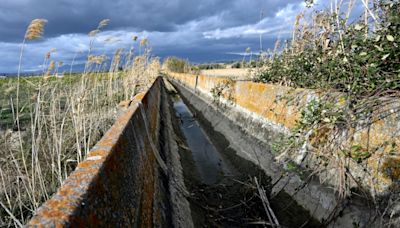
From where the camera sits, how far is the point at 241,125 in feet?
23.0

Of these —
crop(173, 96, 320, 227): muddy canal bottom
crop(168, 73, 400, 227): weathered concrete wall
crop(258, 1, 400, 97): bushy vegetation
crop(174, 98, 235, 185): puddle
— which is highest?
crop(258, 1, 400, 97): bushy vegetation

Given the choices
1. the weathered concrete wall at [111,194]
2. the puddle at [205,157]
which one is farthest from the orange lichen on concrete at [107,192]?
the puddle at [205,157]

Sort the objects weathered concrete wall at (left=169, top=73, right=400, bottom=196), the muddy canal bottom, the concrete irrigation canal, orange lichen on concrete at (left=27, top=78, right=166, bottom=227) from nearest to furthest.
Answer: orange lichen on concrete at (left=27, top=78, right=166, bottom=227) → the concrete irrigation canal → weathered concrete wall at (left=169, top=73, right=400, bottom=196) → the muddy canal bottom

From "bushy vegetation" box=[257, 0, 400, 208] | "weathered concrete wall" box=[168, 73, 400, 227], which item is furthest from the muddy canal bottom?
"bushy vegetation" box=[257, 0, 400, 208]

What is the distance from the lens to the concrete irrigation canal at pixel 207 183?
146cm

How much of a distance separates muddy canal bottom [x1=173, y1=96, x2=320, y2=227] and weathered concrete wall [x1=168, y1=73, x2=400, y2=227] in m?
0.16

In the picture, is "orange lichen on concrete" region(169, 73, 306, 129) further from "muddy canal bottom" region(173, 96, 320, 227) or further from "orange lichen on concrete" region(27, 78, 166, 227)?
"orange lichen on concrete" region(27, 78, 166, 227)

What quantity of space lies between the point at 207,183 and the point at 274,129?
1.33 m

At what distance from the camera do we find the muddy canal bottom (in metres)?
3.54

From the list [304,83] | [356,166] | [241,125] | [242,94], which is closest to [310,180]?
[356,166]

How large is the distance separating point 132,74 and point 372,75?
277 inches

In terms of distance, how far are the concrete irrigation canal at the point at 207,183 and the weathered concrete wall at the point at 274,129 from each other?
0.01m

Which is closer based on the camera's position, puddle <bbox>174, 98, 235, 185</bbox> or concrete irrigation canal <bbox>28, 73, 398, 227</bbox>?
concrete irrigation canal <bbox>28, 73, 398, 227</bbox>

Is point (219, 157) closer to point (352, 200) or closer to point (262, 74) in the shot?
point (262, 74)
